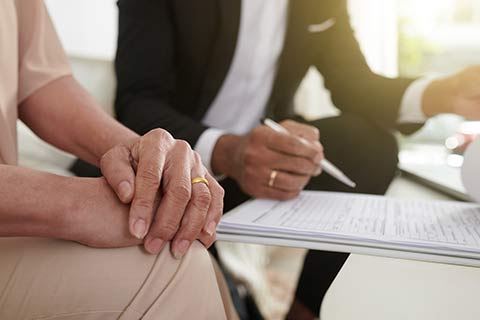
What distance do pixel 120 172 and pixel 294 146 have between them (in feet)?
1.05

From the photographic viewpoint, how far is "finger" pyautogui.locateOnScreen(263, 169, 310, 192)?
2.24ft

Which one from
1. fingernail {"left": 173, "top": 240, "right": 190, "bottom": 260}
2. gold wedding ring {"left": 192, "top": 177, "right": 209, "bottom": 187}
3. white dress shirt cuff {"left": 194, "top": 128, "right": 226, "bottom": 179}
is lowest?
white dress shirt cuff {"left": 194, "top": 128, "right": 226, "bottom": 179}

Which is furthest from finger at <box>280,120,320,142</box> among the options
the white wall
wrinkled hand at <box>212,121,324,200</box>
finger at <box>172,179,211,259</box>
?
the white wall

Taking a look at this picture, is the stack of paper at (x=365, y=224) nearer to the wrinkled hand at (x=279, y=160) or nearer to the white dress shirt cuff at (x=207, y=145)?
the wrinkled hand at (x=279, y=160)

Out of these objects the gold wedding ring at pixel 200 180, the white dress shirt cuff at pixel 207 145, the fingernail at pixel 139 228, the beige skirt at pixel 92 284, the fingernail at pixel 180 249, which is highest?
the gold wedding ring at pixel 200 180

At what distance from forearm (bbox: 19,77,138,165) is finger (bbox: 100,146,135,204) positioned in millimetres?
141

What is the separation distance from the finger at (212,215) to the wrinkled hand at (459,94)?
489 millimetres

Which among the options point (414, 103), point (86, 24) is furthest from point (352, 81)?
point (86, 24)

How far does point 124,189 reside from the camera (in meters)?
0.39

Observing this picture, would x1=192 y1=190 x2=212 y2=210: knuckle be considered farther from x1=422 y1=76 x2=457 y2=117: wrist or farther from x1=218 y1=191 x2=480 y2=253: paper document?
x1=422 y1=76 x2=457 y2=117: wrist

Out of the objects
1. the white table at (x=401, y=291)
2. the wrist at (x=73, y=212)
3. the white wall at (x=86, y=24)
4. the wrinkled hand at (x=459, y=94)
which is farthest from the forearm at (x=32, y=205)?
the white wall at (x=86, y=24)

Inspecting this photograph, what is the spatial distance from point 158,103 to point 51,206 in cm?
55

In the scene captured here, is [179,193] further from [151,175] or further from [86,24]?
[86,24]

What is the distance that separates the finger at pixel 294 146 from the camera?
67 centimetres
